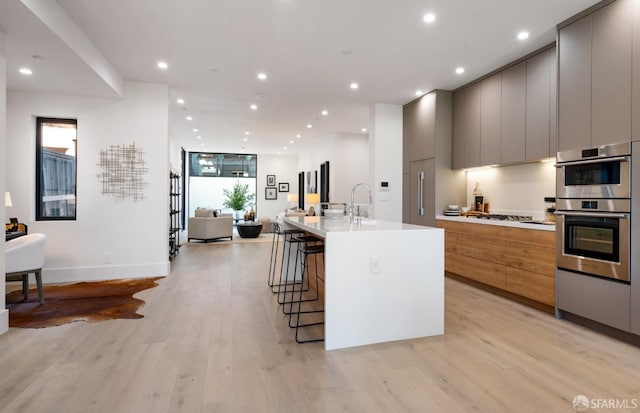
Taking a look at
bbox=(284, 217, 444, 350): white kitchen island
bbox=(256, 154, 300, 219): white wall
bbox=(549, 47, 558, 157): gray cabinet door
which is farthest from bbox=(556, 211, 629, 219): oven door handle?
bbox=(256, 154, 300, 219): white wall

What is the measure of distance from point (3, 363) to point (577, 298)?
468 centimetres

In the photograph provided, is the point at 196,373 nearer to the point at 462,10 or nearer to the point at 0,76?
the point at 0,76

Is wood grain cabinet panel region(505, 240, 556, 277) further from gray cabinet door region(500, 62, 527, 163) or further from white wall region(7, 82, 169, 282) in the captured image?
white wall region(7, 82, 169, 282)

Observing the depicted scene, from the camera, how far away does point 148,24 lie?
11.1 ft

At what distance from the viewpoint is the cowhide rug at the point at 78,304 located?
326 centimetres

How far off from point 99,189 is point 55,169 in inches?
29.9

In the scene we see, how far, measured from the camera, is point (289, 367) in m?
2.30

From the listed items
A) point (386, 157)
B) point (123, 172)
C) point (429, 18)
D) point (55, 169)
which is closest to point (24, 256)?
point (123, 172)

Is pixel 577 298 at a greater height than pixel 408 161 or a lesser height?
lesser

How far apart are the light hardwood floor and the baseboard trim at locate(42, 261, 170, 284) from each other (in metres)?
1.78

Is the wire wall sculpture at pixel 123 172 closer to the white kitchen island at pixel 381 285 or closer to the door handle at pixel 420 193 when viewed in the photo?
the white kitchen island at pixel 381 285

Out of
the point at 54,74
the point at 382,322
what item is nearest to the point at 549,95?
the point at 382,322

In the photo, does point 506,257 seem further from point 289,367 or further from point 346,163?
point 346,163

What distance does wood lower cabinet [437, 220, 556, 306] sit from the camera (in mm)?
3479
